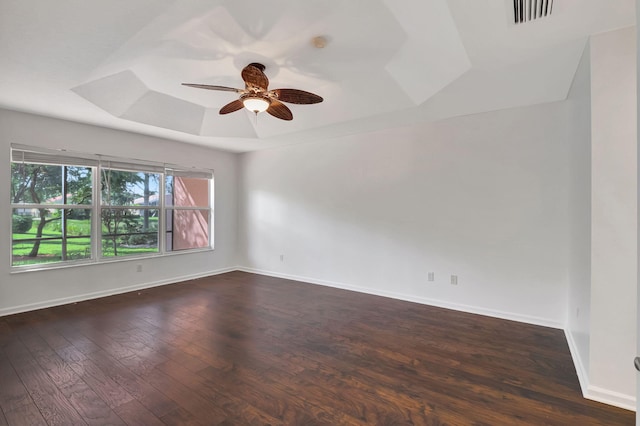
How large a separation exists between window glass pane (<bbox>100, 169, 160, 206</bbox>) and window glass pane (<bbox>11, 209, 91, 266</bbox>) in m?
0.40

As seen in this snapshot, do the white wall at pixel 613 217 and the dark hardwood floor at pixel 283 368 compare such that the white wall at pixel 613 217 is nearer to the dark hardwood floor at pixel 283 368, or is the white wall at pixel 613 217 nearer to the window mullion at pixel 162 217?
the dark hardwood floor at pixel 283 368

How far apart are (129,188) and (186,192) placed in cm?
102

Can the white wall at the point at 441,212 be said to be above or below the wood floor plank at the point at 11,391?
above

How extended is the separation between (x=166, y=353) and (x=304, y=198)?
3287mm

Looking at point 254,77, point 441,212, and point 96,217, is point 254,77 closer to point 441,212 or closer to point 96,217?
point 441,212

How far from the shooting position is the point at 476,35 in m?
2.15

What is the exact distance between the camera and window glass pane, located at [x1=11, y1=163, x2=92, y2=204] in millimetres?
3750

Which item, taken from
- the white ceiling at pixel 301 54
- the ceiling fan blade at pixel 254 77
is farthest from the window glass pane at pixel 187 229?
the ceiling fan blade at pixel 254 77

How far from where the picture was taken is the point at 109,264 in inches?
176

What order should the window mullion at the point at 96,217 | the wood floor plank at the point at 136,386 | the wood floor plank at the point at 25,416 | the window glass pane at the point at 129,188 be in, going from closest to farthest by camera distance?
the wood floor plank at the point at 25,416, the wood floor plank at the point at 136,386, the window mullion at the point at 96,217, the window glass pane at the point at 129,188

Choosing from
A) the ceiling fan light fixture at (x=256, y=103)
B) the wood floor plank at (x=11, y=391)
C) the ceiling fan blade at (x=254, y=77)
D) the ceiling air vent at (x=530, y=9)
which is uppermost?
the ceiling air vent at (x=530, y=9)

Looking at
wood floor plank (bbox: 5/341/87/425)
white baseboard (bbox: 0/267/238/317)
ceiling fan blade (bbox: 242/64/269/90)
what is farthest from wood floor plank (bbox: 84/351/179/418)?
ceiling fan blade (bbox: 242/64/269/90)

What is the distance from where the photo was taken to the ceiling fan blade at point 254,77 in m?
2.62

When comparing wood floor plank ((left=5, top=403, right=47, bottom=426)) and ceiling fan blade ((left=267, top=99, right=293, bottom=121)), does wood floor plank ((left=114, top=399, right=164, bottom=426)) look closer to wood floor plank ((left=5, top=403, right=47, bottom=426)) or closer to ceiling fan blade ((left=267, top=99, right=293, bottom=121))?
wood floor plank ((left=5, top=403, right=47, bottom=426))
